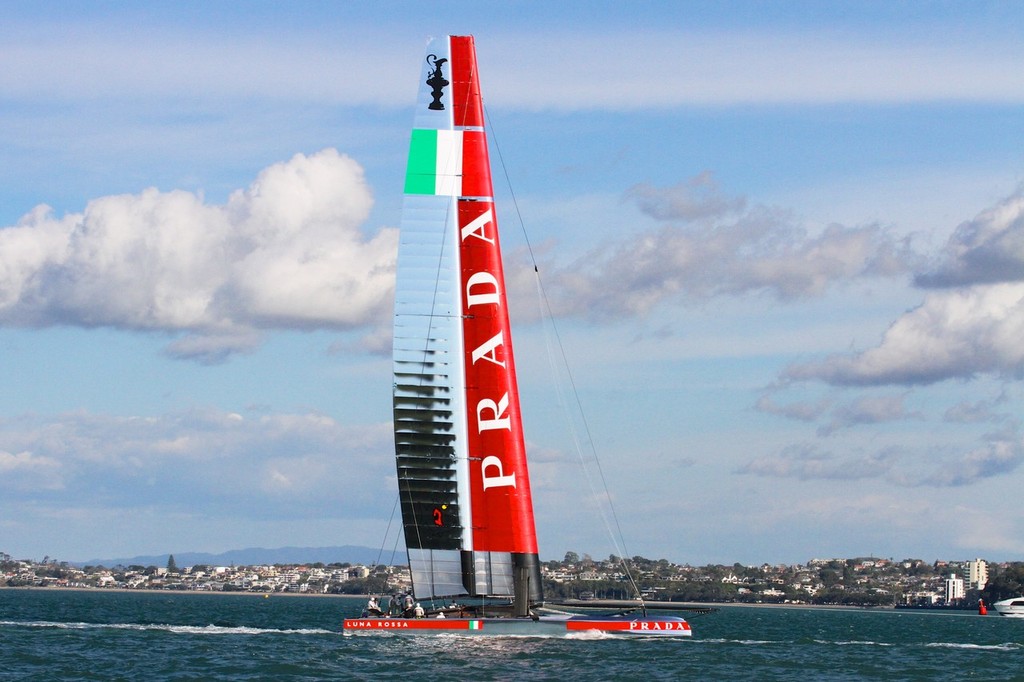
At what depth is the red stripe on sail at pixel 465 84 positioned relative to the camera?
123ft

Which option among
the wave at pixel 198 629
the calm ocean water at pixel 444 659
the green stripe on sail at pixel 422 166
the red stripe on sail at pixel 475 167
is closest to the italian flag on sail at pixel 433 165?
the green stripe on sail at pixel 422 166

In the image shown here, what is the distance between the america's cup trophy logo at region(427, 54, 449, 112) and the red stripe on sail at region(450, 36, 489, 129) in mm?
303

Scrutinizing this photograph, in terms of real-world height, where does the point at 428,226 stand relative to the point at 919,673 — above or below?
above

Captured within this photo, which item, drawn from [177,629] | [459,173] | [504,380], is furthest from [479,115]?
[177,629]

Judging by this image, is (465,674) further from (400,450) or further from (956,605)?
(956,605)

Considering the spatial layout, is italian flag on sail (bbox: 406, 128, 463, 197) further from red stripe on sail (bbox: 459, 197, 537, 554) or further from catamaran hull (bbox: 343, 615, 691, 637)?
catamaran hull (bbox: 343, 615, 691, 637)

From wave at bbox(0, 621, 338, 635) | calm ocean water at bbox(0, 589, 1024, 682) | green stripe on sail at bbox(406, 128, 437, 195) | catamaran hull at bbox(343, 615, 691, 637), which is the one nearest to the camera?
calm ocean water at bbox(0, 589, 1024, 682)

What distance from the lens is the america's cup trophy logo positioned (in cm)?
3731

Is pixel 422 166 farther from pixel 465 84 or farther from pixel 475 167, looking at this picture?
pixel 465 84

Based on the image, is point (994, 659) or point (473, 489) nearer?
point (473, 489)

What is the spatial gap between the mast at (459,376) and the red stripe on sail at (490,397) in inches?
1.0

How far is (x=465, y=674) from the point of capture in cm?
3116

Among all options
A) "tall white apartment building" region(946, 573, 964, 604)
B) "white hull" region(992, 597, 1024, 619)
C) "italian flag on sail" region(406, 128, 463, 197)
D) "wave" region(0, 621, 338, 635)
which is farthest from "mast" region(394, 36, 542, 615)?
"tall white apartment building" region(946, 573, 964, 604)

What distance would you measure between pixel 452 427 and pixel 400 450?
4.73 feet
